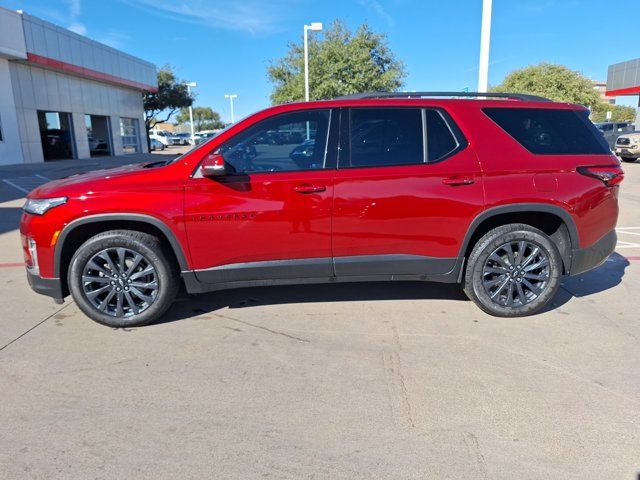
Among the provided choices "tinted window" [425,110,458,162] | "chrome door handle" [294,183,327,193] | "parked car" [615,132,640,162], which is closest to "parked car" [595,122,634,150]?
"parked car" [615,132,640,162]

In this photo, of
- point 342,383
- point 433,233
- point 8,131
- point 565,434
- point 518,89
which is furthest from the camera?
point 518,89

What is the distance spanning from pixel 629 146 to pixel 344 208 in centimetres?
2229

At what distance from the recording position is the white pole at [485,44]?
9.87 meters

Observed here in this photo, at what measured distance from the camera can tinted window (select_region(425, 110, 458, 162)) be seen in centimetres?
388

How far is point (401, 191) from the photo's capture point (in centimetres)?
376

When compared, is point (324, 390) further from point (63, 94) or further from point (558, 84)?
point (558, 84)

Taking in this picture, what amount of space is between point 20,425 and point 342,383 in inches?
76.2

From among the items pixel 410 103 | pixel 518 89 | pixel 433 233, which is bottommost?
pixel 433 233

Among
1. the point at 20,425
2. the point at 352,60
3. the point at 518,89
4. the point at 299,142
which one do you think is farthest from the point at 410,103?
the point at 518,89

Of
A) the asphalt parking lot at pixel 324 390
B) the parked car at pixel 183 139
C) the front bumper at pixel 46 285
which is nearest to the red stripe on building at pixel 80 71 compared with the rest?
the parked car at pixel 183 139

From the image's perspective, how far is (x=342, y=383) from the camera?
10.1 ft

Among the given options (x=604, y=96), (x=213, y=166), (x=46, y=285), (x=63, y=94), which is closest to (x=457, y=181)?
(x=213, y=166)

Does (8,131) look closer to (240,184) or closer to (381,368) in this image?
(240,184)

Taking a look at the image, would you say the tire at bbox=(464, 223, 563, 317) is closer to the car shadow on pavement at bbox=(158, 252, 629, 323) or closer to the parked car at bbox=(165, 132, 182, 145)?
the car shadow on pavement at bbox=(158, 252, 629, 323)
